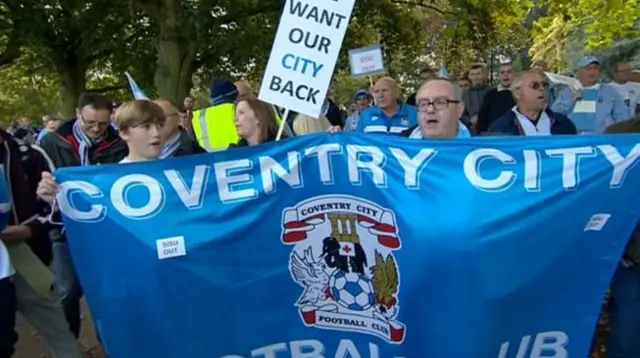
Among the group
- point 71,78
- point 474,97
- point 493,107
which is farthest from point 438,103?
point 71,78

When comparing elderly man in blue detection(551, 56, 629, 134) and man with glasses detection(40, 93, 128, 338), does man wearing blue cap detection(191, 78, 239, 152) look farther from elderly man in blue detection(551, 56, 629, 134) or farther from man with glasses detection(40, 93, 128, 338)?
elderly man in blue detection(551, 56, 629, 134)

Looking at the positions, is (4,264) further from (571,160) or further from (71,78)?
(71,78)

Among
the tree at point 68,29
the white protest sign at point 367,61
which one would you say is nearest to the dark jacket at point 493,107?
the white protest sign at point 367,61

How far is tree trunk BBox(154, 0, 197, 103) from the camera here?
1627 centimetres

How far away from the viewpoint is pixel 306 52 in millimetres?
4547

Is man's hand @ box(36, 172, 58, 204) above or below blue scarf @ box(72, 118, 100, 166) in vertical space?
below

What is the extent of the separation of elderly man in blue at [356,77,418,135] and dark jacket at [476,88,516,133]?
161 cm

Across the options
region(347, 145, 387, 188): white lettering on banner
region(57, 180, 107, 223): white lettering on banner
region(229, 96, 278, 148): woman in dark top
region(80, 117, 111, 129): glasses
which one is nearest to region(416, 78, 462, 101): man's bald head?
region(347, 145, 387, 188): white lettering on banner

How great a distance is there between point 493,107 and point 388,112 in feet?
6.50

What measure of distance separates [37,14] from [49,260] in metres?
15.1

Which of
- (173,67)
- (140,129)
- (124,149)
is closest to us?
(140,129)

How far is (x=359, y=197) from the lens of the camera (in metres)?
3.91

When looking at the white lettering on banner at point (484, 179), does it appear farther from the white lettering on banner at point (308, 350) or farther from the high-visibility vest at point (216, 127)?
the high-visibility vest at point (216, 127)

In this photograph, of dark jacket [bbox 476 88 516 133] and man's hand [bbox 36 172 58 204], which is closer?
man's hand [bbox 36 172 58 204]
